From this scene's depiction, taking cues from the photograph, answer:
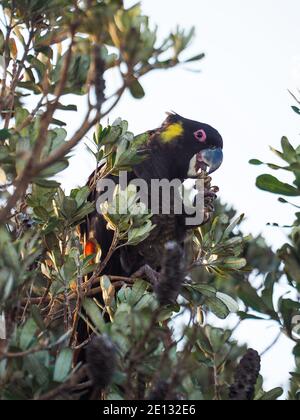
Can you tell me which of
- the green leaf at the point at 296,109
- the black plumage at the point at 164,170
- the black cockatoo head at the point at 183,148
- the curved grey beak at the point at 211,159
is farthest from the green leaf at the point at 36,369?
the curved grey beak at the point at 211,159

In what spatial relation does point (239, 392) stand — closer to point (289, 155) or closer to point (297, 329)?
point (297, 329)

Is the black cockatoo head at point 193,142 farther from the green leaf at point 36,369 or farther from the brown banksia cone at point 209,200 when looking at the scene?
the green leaf at point 36,369

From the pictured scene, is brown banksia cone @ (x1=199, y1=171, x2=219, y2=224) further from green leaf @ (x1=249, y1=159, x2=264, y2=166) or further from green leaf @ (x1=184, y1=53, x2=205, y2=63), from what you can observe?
green leaf @ (x1=184, y1=53, x2=205, y2=63)

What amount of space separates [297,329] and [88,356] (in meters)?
1.07

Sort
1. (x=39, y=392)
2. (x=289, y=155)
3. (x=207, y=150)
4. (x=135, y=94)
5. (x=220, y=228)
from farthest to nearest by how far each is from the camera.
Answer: (x=207, y=150) < (x=220, y=228) < (x=289, y=155) < (x=135, y=94) < (x=39, y=392)

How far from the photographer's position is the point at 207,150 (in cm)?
590

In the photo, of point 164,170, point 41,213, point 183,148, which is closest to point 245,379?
point 41,213

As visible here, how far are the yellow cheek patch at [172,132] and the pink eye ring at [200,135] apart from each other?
0.52 feet

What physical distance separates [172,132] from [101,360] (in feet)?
13.3

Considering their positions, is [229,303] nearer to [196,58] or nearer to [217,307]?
[217,307]

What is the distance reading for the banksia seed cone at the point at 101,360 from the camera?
1.81 metres

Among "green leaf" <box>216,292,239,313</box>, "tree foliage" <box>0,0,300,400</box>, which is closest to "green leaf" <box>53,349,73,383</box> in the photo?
"tree foliage" <box>0,0,300,400</box>

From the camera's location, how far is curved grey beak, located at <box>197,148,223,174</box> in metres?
5.84

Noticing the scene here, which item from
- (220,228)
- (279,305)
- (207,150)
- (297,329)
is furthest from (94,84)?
(207,150)
